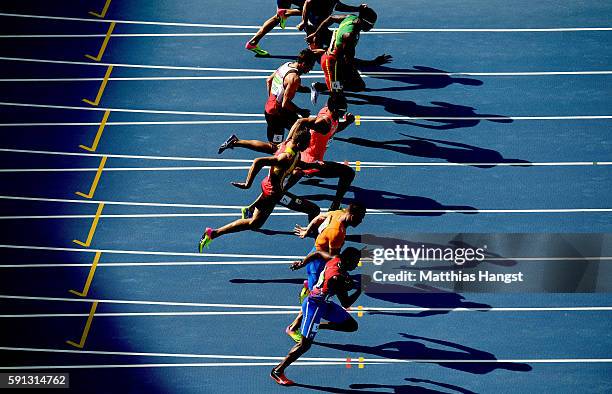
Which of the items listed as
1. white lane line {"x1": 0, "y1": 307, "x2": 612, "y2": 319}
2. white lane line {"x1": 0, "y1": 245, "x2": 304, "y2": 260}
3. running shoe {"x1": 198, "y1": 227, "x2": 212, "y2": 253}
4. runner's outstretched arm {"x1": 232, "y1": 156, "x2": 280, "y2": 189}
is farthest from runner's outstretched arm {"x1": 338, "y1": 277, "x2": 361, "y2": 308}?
running shoe {"x1": 198, "y1": 227, "x2": 212, "y2": 253}

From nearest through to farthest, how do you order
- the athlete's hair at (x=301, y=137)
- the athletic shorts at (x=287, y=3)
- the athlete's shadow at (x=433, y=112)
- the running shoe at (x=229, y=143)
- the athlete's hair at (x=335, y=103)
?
the athlete's hair at (x=301, y=137)
the athlete's hair at (x=335, y=103)
the running shoe at (x=229, y=143)
the athlete's shadow at (x=433, y=112)
the athletic shorts at (x=287, y=3)

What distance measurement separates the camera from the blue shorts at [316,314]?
1747cm

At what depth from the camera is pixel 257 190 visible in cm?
2152

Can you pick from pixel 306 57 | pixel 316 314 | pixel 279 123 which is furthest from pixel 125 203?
pixel 316 314

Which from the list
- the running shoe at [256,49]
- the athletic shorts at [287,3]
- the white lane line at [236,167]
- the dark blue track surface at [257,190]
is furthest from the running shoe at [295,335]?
the athletic shorts at [287,3]

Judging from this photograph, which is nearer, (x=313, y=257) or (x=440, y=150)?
(x=313, y=257)

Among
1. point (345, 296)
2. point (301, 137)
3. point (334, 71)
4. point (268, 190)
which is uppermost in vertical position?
point (334, 71)

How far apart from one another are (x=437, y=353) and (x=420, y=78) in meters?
6.92

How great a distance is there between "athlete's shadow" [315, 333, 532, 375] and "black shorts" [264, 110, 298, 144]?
159 inches

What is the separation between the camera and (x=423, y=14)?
25766 mm

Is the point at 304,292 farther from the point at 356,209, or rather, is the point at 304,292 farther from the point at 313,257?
the point at 356,209

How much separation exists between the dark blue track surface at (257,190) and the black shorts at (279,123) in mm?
894

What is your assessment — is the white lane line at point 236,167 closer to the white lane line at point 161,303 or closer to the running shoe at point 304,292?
the white lane line at point 161,303

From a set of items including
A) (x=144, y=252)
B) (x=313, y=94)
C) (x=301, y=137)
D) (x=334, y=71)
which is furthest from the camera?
(x=334, y=71)
